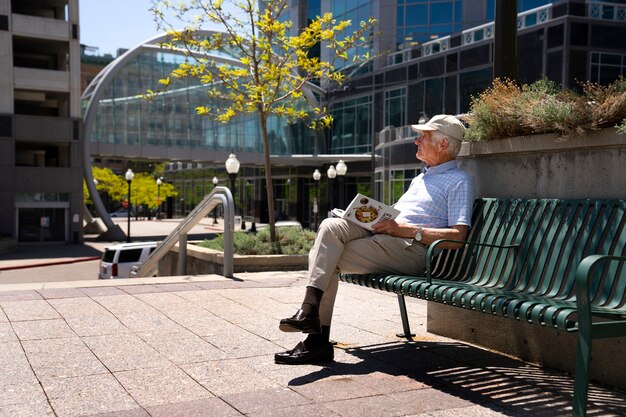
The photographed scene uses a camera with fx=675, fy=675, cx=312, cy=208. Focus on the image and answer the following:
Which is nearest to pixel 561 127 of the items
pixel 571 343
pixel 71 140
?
pixel 571 343

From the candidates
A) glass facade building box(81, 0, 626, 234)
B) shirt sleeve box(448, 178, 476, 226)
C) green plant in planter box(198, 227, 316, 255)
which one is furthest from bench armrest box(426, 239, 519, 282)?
glass facade building box(81, 0, 626, 234)

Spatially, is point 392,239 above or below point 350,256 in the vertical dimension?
above

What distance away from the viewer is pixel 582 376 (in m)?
3.16

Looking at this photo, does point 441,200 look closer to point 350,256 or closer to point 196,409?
point 350,256

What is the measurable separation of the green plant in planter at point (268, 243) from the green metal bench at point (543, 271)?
7717 millimetres

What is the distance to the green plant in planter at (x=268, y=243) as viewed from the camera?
12688 millimetres

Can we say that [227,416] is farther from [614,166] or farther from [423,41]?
[423,41]

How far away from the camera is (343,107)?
54.0 m

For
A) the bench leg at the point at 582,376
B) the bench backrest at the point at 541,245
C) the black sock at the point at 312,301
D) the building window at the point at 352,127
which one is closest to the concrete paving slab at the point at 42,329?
the black sock at the point at 312,301

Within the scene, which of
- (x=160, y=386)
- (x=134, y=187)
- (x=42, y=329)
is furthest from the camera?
(x=134, y=187)

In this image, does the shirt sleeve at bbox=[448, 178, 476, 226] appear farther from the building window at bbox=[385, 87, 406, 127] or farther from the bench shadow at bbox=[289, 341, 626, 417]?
the building window at bbox=[385, 87, 406, 127]

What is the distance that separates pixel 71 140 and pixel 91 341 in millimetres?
38577

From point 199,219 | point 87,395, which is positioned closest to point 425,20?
point 199,219

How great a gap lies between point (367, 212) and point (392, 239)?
26 cm
